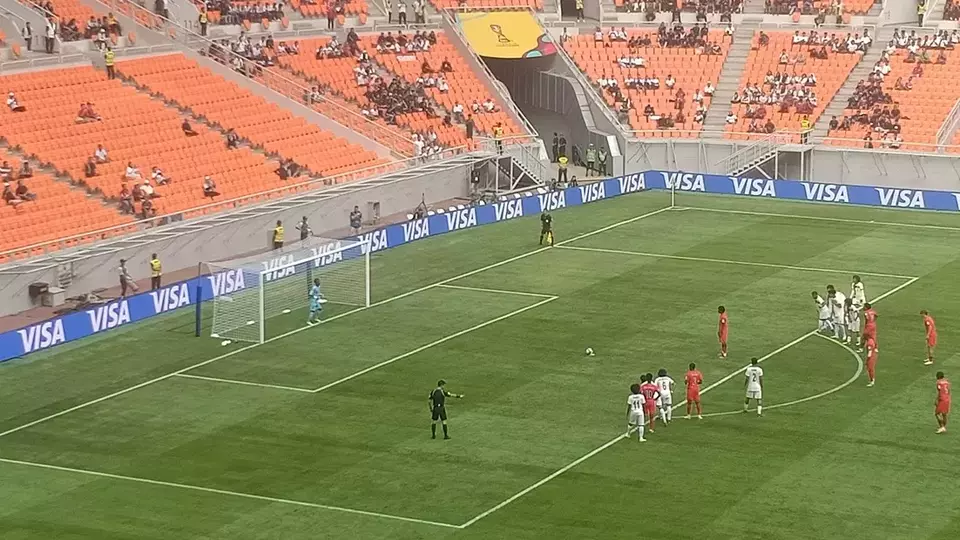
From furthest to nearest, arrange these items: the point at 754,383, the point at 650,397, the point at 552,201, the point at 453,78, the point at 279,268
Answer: the point at 453,78 < the point at 552,201 < the point at 279,268 < the point at 754,383 < the point at 650,397

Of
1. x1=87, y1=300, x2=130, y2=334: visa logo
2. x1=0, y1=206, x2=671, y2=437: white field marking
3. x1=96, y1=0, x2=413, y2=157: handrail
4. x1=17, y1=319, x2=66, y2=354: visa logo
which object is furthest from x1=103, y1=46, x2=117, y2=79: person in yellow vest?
x1=17, y1=319, x2=66, y2=354: visa logo

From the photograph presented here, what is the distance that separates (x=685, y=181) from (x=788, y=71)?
9.99 meters

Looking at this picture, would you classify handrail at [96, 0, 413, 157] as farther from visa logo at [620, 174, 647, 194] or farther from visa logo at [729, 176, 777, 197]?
visa logo at [729, 176, 777, 197]

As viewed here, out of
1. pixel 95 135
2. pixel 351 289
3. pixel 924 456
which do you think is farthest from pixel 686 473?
pixel 95 135

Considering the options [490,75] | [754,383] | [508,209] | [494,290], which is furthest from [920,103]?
[754,383]

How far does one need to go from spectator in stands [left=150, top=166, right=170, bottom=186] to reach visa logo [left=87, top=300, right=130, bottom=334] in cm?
998

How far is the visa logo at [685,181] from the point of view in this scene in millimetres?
71062

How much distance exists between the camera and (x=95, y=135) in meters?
58.7

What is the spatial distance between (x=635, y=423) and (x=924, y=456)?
19.3ft

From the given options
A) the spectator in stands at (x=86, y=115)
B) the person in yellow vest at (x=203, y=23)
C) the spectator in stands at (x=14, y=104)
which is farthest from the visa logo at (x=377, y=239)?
the person in yellow vest at (x=203, y=23)

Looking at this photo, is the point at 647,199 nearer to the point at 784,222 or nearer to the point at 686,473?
the point at 784,222

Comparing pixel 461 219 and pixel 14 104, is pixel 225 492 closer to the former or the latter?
pixel 14 104

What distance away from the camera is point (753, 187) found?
70562mm

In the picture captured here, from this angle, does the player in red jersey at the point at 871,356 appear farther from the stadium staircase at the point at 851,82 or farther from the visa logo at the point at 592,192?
the stadium staircase at the point at 851,82
